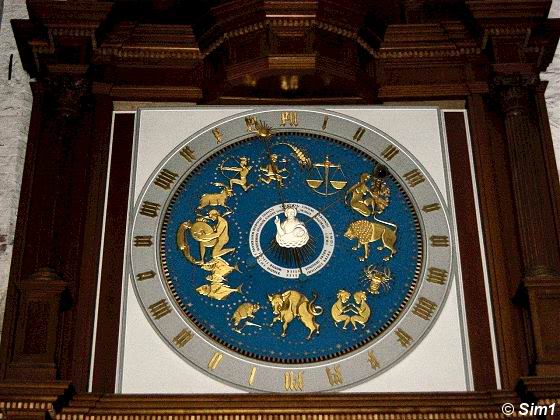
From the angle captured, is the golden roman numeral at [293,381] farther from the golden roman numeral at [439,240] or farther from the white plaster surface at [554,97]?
the white plaster surface at [554,97]

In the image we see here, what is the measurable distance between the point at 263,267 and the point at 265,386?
2.86 feet

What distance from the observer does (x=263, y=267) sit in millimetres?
7945

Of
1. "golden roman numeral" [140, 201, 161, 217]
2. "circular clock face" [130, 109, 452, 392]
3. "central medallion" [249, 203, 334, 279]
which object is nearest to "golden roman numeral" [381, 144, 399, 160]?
"circular clock face" [130, 109, 452, 392]

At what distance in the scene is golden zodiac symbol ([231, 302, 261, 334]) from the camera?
769 cm

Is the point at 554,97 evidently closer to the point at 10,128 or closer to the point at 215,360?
the point at 215,360

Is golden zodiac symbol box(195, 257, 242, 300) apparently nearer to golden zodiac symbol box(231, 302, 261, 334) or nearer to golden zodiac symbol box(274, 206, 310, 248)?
golden zodiac symbol box(231, 302, 261, 334)

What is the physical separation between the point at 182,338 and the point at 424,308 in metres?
1.53

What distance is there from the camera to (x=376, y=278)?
7883mm

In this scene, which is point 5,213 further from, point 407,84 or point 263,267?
point 407,84

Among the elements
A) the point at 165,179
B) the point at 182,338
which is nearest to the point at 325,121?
the point at 165,179

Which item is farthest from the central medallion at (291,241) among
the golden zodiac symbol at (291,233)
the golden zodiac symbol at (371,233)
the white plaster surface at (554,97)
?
the white plaster surface at (554,97)

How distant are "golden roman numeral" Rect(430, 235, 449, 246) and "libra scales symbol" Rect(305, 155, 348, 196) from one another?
0.72 metres

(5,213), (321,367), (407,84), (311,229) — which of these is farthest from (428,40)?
(5,213)

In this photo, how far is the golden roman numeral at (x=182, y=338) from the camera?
24.9 ft
